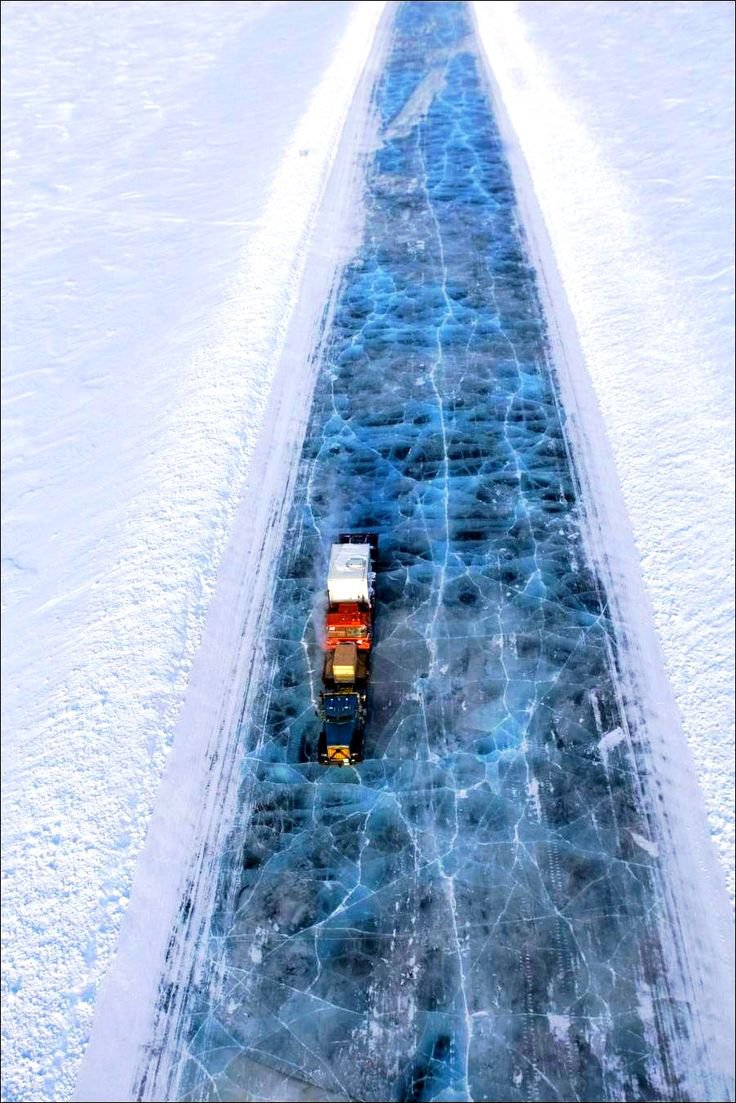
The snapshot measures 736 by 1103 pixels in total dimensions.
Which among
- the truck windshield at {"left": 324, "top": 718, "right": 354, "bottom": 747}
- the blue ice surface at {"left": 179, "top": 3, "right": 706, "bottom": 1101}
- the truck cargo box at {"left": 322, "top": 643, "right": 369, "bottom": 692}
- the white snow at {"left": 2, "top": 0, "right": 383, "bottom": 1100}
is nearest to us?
the blue ice surface at {"left": 179, "top": 3, "right": 706, "bottom": 1101}

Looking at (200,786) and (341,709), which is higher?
(341,709)

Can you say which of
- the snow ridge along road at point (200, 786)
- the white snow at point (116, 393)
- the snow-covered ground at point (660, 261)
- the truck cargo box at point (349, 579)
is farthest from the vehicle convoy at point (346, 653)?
the snow-covered ground at point (660, 261)

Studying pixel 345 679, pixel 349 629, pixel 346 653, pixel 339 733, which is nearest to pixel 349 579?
pixel 349 629

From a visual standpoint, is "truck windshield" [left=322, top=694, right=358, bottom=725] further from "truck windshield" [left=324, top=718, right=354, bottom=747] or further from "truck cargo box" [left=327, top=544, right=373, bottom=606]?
"truck cargo box" [left=327, top=544, right=373, bottom=606]

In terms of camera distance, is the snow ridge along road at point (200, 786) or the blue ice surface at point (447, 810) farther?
the snow ridge along road at point (200, 786)

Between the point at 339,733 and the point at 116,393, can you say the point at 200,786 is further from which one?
the point at 116,393

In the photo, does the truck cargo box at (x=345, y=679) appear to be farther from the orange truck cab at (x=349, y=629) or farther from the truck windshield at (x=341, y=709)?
the truck windshield at (x=341, y=709)

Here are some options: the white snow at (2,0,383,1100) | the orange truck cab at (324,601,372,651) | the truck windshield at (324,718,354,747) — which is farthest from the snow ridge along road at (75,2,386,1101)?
the truck windshield at (324,718,354,747)
